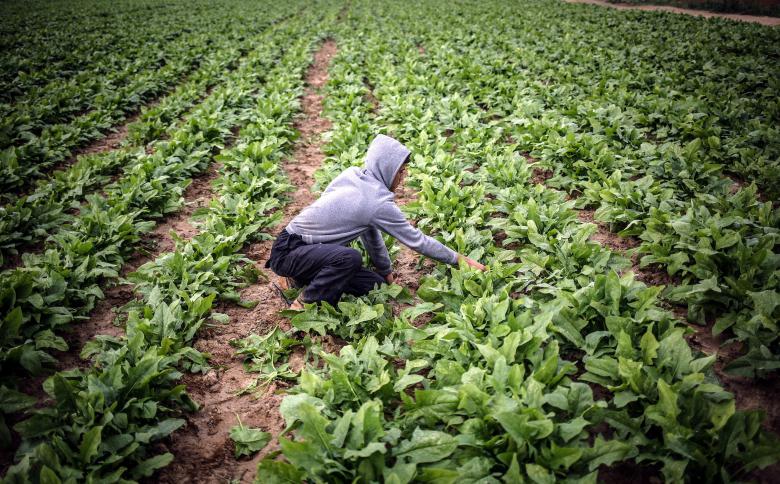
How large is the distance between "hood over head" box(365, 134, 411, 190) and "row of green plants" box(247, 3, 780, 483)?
1.13 meters

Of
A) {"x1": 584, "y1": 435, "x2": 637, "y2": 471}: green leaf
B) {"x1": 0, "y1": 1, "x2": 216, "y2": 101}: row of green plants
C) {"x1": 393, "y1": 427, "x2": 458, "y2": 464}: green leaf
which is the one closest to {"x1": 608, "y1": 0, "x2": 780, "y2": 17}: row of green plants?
{"x1": 0, "y1": 1, "x2": 216, "y2": 101}: row of green plants

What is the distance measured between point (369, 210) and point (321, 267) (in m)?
0.71

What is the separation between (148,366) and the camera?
9.52 ft

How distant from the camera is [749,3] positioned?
2773 centimetres

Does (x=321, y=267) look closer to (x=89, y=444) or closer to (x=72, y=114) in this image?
(x=89, y=444)

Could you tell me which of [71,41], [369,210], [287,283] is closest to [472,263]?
[369,210]

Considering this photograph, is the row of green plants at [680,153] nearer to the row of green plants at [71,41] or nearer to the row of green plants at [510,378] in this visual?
the row of green plants at [510,378]

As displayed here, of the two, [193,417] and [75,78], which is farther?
[75,78]

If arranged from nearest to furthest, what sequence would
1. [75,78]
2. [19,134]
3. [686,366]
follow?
[686,366], [19,134], [75,78]

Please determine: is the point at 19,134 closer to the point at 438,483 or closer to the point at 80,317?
the point at 80,317

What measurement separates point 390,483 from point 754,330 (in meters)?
2.73

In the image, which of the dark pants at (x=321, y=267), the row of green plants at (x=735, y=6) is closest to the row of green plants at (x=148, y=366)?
the dark pants at (x=321, y=267)

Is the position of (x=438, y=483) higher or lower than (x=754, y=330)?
lower

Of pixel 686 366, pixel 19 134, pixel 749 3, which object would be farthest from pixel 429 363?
pixel 749 3
